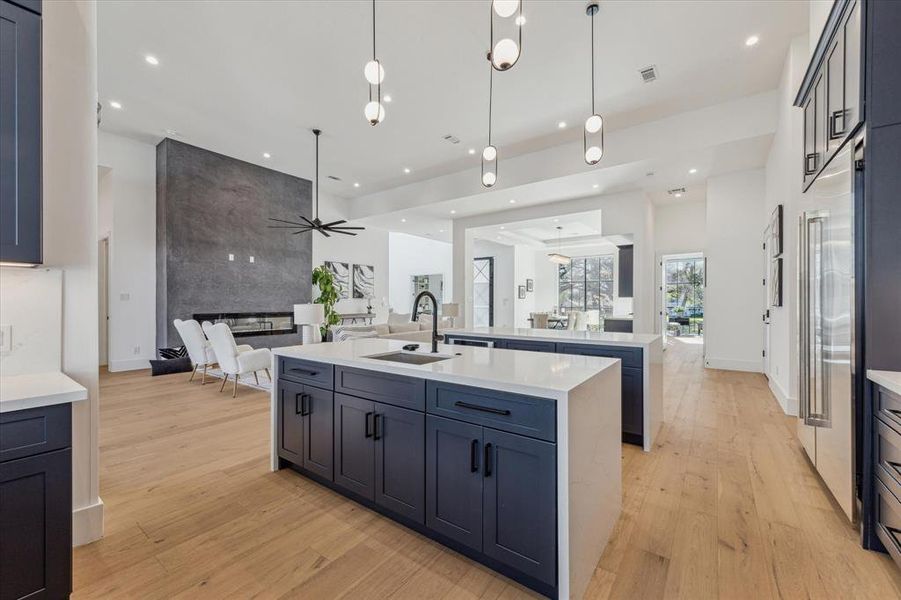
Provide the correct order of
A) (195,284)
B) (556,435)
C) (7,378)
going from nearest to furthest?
(556,435) < (7,378) < (195,284)

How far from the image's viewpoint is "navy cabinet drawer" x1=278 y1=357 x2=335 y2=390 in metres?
2.29

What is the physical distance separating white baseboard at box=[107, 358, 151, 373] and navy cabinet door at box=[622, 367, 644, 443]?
7.23 meters

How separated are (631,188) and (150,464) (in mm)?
7480

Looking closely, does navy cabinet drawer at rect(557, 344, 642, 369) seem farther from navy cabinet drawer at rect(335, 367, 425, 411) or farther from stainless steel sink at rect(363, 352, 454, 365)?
navy cabinet drawer at rect(335, 367, 425, 411)

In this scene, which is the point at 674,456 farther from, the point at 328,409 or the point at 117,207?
the point at 117,207

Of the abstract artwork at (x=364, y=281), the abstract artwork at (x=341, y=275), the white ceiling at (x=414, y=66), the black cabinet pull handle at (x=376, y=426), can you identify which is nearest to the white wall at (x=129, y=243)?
the white ceiling at (x=414, y=66)

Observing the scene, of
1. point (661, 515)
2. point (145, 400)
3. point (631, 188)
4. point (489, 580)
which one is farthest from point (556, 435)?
point (631, 188)

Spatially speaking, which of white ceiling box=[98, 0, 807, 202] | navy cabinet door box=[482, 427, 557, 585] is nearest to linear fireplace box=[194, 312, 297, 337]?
white ceiling box=[98, 0, 807, 202]

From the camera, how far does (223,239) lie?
23.1 ft

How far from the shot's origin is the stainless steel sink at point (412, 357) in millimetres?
2303

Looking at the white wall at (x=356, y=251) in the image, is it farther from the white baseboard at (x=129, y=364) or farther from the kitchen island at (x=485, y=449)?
the kitchen island at (x=485, y=449)

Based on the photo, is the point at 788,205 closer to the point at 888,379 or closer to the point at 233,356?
the point at 888,379

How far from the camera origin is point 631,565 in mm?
1713

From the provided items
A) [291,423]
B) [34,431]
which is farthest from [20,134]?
[291,423]
